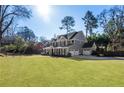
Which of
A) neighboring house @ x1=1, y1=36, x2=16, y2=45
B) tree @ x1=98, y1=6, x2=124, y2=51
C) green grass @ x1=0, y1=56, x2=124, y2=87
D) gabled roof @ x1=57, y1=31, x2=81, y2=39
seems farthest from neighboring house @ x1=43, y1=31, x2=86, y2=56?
neighboring house @ x1=1, y1=36, x2=16, y2=45

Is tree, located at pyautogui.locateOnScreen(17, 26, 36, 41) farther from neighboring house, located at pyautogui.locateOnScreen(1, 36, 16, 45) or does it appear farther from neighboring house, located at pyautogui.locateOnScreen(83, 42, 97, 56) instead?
neighboring house, located at pyautogui.locateOnScreen(83, 42, 97, 56)

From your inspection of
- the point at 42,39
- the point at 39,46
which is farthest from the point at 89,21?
the point at 39,46

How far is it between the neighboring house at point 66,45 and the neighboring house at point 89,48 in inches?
2.7

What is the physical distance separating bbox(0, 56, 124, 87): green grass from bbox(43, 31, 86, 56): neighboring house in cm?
13

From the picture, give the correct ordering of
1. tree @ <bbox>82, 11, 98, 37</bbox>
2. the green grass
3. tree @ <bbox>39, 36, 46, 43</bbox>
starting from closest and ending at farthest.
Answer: the green grass
tree @ <bbox>82, 11, 98, 37</bbox>
tree @ <bbox>39, 36, 46, 43</bbox>

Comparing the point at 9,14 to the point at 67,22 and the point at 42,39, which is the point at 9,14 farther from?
the point at 67,22

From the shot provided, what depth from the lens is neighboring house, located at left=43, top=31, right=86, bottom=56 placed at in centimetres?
498

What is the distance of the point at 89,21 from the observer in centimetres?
479

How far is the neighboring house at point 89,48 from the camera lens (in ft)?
16.3

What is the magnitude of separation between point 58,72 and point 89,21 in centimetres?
96

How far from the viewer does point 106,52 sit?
4.96 meters

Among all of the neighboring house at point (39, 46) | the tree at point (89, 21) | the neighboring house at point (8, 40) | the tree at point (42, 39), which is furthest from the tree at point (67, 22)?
the neighboring house at point (8, 40)
